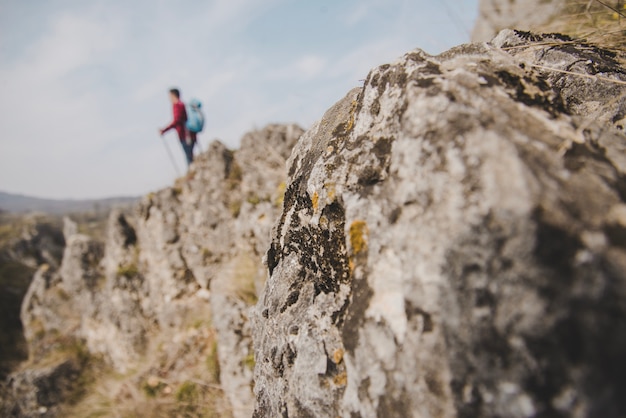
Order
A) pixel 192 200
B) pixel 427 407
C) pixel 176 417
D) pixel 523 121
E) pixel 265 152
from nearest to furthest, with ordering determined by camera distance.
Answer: pixel 427 407 → pixel 523 121 → pixel 176 417 → pixel 265 152 → pixel 192 200

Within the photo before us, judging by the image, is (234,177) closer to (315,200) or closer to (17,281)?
(315,200)

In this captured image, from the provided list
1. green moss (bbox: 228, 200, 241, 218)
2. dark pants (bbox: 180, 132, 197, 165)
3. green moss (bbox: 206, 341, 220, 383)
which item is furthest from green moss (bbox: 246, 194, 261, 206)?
dark pants (bbox: 180, 132, 197, 165)

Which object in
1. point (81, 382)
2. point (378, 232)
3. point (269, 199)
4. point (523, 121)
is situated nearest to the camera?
point (523, 121)

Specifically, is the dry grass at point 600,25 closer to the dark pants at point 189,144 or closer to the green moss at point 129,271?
the dark pants at point 189,144

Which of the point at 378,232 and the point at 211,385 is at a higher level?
the point at 378,232

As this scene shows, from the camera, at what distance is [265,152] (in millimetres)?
8781

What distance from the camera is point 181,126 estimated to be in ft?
32.6

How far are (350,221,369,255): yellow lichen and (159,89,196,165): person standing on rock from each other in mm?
9295

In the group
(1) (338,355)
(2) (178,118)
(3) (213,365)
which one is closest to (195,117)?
(2) (178,118)

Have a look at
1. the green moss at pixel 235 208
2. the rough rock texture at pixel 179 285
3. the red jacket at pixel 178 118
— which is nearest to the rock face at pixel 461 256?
the rough rock texture at pixel 179 285

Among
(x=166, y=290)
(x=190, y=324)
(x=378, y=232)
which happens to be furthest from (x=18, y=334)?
(x=378, y=232)

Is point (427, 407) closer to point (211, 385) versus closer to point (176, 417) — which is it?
point (211, 385)

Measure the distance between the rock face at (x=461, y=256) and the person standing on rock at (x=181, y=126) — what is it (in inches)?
342

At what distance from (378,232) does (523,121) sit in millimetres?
835
